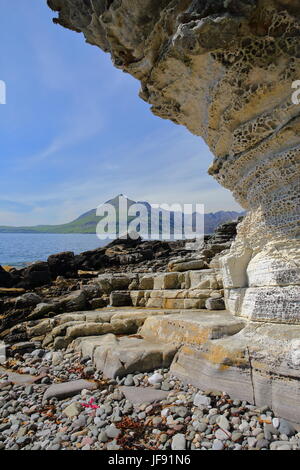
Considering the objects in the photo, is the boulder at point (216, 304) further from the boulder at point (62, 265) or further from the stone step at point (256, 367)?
the boulder at point (62, 265)

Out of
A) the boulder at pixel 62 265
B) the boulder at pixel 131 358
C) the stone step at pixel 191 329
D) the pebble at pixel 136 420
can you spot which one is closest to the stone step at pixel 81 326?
the stone step at pixel 191 329

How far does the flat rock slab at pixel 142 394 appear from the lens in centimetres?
392

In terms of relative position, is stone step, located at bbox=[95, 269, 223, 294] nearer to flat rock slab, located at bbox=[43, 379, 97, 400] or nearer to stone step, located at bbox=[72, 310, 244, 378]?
stone step, located at bbox=[72, 310, 244, 378]

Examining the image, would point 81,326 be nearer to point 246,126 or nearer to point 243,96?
point 246,126

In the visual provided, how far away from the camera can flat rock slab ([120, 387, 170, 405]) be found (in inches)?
154

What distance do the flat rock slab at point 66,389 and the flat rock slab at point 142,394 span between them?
67 centimetres

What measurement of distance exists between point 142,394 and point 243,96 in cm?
501

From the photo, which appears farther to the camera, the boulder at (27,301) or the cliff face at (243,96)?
the boulder at (27,301)

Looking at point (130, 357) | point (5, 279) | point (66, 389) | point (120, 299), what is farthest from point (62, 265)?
point (66, 389)

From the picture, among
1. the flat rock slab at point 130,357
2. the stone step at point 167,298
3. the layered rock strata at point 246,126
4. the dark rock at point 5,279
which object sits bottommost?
the dark rock at point 5,279

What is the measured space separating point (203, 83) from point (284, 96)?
144 centimetres
